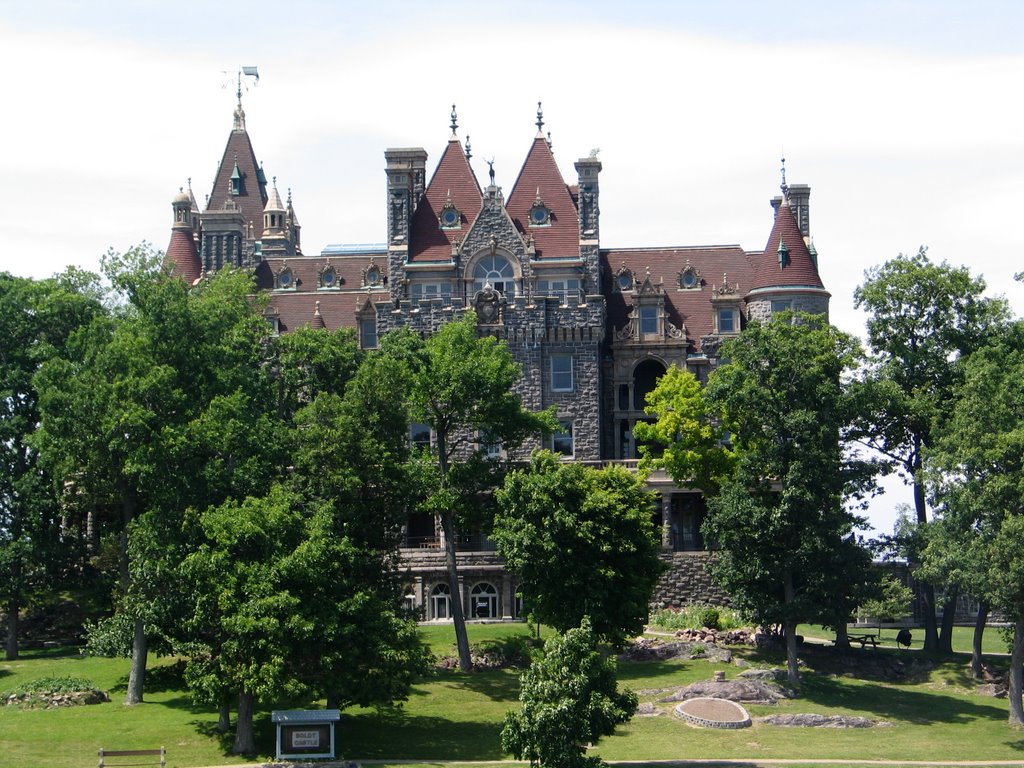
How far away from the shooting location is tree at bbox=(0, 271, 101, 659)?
69.6 meters

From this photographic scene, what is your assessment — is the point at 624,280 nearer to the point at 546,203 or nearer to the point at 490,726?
the point at 546,203

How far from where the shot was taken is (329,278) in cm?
9512

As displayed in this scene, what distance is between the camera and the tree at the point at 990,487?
61.5 m

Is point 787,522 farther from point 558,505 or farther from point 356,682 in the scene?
point 356,682

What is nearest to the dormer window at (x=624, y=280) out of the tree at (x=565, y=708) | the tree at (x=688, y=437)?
the tree at (x=688, y=437)

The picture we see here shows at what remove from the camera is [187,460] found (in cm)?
6272

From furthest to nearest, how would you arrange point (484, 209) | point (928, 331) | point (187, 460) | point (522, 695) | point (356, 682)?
1. point (484, 209)
2. point (928, 331)
3. point (187, 460)
4. point (356, 682)
5. point (522, 695)

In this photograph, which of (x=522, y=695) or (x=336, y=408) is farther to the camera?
(x=336, y=408)

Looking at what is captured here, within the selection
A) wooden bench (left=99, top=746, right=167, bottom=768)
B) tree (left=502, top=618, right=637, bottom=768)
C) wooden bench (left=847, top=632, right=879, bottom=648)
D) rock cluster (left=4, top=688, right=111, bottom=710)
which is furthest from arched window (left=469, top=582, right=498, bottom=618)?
tree (left=502, top=618, right=637, bottom=768)

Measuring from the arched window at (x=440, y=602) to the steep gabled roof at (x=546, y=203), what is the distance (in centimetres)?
1872

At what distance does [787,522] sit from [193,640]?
2498 cm

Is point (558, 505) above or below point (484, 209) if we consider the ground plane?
below

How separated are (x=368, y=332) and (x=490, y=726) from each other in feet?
111

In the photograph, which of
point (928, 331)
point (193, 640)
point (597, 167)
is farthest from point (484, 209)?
point (193, 640)
